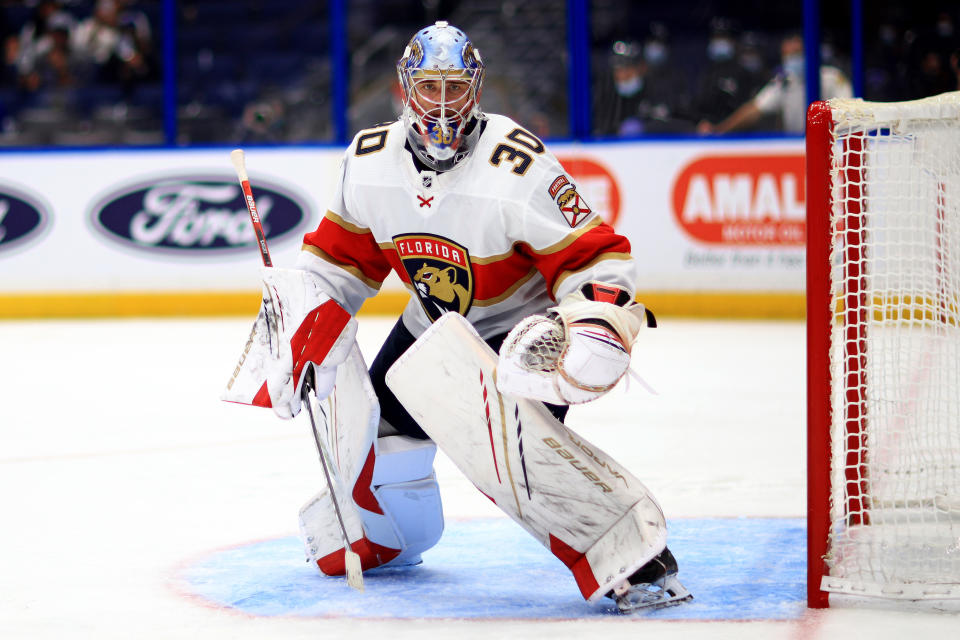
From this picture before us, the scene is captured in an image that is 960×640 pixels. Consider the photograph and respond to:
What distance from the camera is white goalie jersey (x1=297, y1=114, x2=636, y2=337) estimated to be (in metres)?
2.64

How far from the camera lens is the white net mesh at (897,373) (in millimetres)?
2641

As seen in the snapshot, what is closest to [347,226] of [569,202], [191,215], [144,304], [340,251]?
[340,251]

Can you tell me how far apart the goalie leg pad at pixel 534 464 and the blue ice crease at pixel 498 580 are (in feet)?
0.43

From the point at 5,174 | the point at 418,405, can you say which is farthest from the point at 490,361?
the point at 5,174

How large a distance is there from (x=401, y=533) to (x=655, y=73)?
20.2ft

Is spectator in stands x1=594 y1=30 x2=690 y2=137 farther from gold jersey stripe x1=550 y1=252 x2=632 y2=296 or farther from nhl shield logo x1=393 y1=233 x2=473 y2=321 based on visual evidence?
gold jersey stripe x1=550 y1=252 x2=632 y2=296

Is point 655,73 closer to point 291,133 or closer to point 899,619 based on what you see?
point 291,133

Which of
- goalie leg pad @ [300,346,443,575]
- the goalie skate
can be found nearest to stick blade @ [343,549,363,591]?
goalie leg pad @ [300,346,443,575]

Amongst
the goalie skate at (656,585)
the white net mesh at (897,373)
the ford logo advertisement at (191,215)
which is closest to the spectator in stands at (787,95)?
the ford logo advertisement at (191,215)

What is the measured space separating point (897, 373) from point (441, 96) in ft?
3.82

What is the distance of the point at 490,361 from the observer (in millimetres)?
2596

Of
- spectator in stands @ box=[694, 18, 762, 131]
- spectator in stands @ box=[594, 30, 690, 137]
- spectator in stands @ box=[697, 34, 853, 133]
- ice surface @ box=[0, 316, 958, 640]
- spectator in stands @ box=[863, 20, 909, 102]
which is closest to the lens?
ice surface @ box=[0, 316, 958, 640]

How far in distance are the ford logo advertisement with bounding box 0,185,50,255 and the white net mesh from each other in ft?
21.6

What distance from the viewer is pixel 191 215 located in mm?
8617
